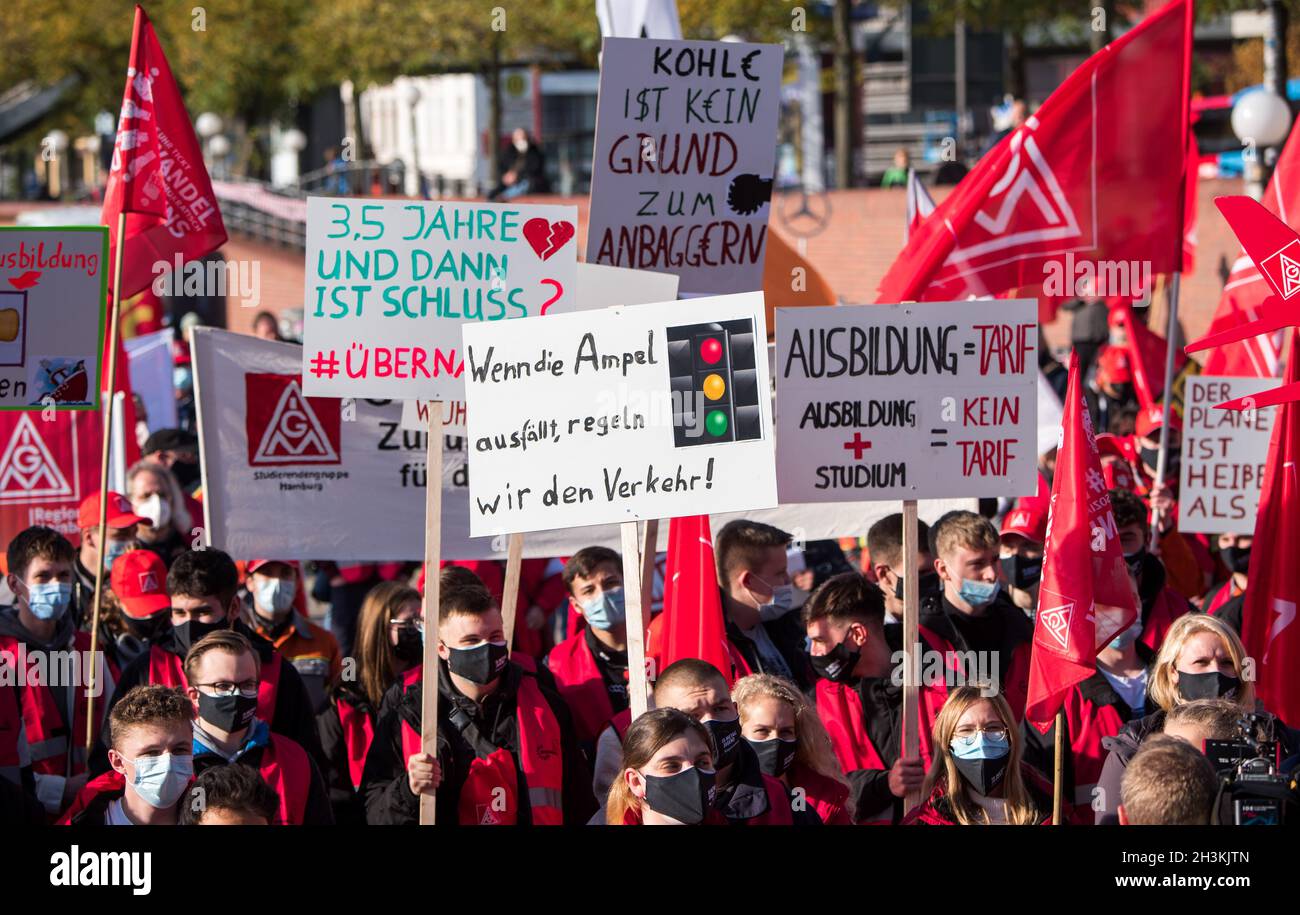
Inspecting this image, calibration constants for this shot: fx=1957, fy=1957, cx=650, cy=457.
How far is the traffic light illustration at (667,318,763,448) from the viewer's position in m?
5.29

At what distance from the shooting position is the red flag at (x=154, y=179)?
7.73 metres

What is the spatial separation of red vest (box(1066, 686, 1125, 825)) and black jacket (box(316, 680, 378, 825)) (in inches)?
86.0

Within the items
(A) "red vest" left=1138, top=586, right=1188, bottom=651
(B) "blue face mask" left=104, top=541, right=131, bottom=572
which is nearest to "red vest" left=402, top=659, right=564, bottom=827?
(A) "red vest" left=1138, top=586, right=1188, bottom=651

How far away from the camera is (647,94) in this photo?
25.2 feet

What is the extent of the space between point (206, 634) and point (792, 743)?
1919 millimetres

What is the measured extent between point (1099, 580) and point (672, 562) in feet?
4.48

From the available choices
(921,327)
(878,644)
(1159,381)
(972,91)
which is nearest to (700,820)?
(878,644)

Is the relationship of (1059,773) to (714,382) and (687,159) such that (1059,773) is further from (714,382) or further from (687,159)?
(687,159)

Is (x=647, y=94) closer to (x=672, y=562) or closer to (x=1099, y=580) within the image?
(x=672, y=562)

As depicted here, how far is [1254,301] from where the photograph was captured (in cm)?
845

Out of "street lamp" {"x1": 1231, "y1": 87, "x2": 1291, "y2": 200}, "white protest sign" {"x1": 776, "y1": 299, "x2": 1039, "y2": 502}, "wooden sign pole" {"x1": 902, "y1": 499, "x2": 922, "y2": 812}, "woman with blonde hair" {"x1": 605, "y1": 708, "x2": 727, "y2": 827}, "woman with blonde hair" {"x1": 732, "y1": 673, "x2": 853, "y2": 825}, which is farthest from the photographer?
"street lamp" {"x1": 1231, "y1": 87, "x2": 1291, "y2": 200}

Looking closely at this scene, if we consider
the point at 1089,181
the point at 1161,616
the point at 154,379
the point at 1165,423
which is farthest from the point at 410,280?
the point at 154,379

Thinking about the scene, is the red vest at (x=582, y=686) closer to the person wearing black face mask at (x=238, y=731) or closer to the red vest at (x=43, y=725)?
the person wearing black face mask at (x=238, y=731)

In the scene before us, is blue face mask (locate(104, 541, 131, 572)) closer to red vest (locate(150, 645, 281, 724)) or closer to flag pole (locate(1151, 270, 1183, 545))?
red vest (locate(150, 645, 281, 724))
